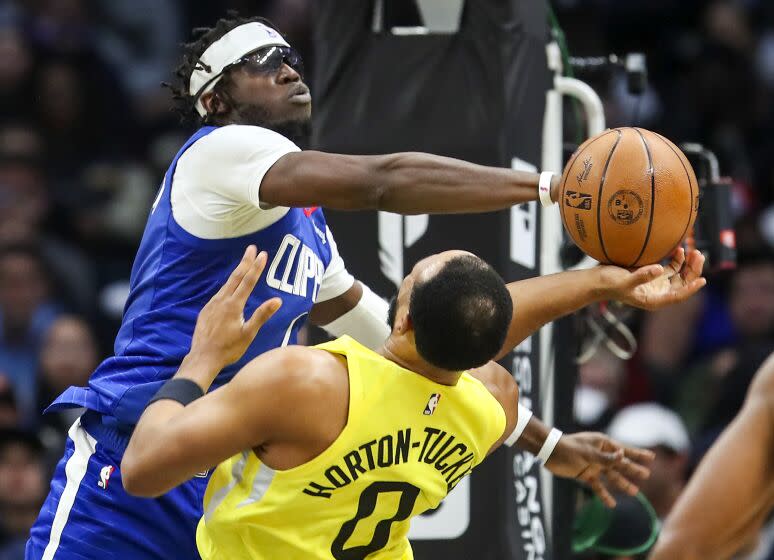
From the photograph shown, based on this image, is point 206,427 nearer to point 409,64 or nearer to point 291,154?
point 291,154

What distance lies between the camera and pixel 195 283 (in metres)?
3.94

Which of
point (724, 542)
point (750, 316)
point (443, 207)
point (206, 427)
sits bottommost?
point (750, 316)

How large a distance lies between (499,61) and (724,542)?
229 centimetres

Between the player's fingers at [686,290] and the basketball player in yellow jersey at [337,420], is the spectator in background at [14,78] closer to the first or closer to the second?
the basketball player in yellow jersey at [337,420]

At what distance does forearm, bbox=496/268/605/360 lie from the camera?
12.3ft

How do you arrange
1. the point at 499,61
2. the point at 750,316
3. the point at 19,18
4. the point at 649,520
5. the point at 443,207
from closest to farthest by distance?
the point at 443,207 < the point at 499,61 < the point at 649,520 < the point at 750,316 < the point at 19,18

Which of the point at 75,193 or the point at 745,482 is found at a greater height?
the point at 745,482

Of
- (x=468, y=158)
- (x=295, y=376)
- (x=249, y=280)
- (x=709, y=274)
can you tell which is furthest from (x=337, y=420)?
(x=709, y=274)

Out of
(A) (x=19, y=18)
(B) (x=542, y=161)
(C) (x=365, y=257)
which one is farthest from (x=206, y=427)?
(A) (x=19, y=18)

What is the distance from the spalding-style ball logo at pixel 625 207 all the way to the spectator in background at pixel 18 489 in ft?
12.2

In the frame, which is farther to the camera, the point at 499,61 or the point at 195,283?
the point at 499,61

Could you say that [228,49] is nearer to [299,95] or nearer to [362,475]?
[299,95]

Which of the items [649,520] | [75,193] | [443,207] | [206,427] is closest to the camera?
[206,427]

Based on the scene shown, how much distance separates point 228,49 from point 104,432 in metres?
1.13
